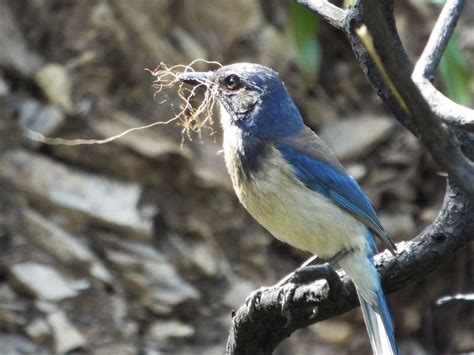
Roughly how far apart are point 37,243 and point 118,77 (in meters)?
1.54

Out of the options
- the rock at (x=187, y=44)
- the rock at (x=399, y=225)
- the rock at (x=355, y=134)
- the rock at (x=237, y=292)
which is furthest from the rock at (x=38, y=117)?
the rock at (x=399, y=225)

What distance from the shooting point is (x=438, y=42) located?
3.03 meters

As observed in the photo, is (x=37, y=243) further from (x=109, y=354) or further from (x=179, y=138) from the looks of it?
(x=179, y=138)

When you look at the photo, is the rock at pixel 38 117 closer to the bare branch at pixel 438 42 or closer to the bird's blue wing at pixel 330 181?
the bird's blue wing at pixel 330 181

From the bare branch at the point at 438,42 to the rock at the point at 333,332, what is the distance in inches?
173

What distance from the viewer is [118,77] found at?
23.1 ft

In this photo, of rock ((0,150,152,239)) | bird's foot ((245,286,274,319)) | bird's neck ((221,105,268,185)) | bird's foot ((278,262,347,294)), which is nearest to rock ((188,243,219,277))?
rock ((0,150,152,239))

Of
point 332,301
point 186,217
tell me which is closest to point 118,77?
point 186,217

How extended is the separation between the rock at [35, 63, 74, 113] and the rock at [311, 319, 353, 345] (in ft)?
8.61

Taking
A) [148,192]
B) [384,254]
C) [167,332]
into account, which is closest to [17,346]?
[167,332]

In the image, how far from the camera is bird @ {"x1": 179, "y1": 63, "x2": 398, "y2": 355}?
12.5 ft

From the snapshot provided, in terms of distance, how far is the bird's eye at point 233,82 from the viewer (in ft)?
14.7

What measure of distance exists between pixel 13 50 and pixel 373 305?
413cm

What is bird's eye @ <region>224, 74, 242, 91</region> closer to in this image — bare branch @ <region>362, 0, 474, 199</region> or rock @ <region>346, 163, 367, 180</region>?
bare branch @ <region>362, 0, 474, 199</region>
